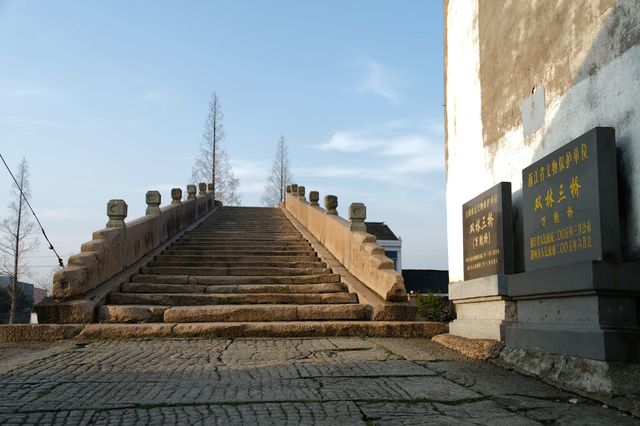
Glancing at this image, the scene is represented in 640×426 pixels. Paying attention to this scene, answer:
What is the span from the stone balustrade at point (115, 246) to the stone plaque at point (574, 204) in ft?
19.2

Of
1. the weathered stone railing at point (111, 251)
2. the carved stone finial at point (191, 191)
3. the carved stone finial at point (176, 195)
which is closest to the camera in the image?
the weathered stone railing at point (111, 251)

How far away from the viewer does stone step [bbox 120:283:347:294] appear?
30.3 feet

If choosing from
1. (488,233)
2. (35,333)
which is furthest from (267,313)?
(488,233)

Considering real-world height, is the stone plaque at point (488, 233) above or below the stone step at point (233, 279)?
above

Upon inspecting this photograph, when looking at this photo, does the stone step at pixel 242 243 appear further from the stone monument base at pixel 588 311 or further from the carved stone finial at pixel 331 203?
the stone monument base at pixel 588 311

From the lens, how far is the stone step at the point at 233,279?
9875mm

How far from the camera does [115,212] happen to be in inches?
391

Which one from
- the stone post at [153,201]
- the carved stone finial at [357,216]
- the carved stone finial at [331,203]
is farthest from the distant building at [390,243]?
the carved stone finial at [357,216]

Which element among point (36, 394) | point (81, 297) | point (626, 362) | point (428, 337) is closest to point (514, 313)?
point (626, 362)

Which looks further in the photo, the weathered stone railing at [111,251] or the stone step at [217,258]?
the stone step at [217,258]

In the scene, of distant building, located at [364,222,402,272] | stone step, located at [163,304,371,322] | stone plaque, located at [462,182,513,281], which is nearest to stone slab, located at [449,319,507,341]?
stone plaque, located at [462,182,513,281]

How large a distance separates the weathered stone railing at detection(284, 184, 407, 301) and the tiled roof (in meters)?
17.8

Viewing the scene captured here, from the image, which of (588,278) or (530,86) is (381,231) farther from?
(588,278)

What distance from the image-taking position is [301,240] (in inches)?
574
